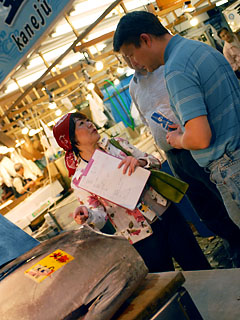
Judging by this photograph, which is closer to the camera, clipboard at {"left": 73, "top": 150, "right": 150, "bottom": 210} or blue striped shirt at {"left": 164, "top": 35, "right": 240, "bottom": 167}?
blue striped shirt at {"left": 164, "top": 35, "right": 240, "bottom": 167}

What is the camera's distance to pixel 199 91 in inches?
62.4

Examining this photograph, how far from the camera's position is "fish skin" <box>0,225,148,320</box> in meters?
Answer: 1.04

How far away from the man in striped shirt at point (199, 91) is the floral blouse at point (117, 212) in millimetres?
641

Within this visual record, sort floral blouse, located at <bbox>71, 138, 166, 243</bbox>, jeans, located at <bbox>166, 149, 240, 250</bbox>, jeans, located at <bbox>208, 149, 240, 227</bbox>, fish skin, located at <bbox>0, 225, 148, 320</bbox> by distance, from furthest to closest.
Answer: jeans, located at <bbox>166, 149, 240, 250</bbox> → floral blouse, located at <bbox>71, 138, 166, 243</bbox> → jeans, located at <bbox>208, 149, 240, 227</bbox> → fish skin, located at <bbox>0, 225, 148, 320</bbox>

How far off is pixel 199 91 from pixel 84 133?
1052 mm

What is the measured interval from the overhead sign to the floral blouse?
965mm

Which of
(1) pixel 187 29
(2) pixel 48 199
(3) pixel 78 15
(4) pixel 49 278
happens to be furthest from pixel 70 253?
(1) pixel 187 29

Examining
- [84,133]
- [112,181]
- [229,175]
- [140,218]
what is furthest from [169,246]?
[84,133]

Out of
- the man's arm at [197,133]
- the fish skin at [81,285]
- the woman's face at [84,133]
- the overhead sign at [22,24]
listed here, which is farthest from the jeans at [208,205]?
the fish skin at [81,285]

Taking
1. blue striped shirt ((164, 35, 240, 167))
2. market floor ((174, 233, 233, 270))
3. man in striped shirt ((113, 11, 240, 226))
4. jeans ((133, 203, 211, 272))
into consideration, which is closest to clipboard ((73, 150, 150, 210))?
jeans ((133, 203, 211, 272))

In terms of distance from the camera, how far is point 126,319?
3.35 feet

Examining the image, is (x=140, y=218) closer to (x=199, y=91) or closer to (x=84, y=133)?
(x=84, y=133)

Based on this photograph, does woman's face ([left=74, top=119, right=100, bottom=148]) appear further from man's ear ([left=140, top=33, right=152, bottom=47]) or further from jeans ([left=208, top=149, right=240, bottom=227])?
jeans ([left=208, top=149, right=240, bottom=227])

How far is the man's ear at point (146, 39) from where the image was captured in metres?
1.73
